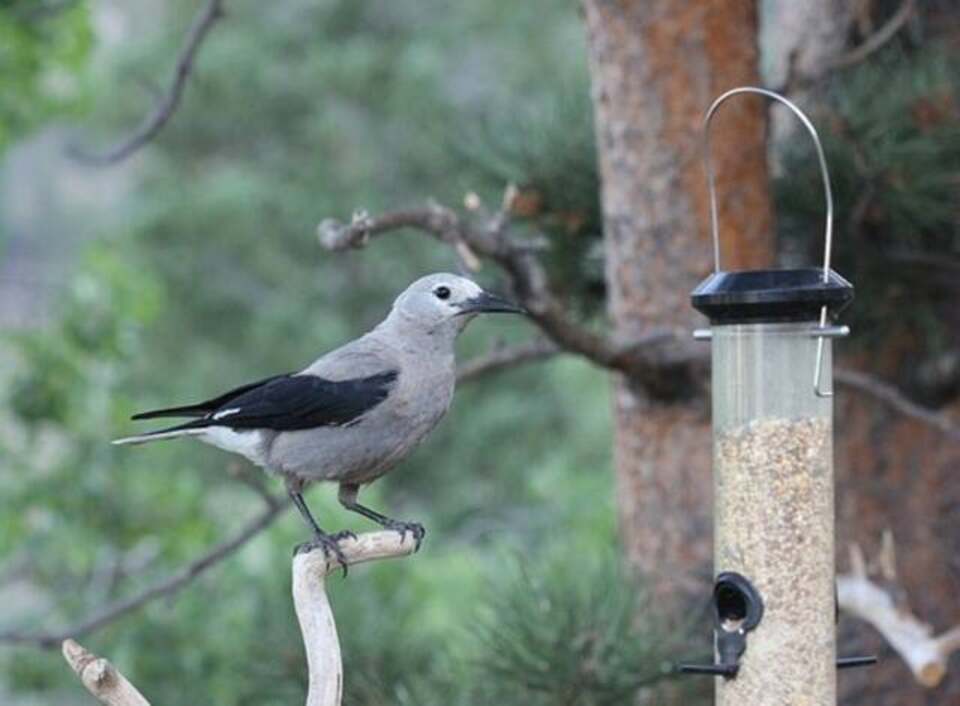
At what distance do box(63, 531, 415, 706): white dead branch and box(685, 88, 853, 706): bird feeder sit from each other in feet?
1.93

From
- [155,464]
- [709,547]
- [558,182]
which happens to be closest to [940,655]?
[709,547]

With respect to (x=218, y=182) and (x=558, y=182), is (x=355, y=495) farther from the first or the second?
(x=218, y=182)

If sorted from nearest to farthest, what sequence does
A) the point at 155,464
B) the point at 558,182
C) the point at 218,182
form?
the point at 558,182 → the point at 155,464 → the point at 218,182

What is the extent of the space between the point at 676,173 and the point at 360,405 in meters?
1.41

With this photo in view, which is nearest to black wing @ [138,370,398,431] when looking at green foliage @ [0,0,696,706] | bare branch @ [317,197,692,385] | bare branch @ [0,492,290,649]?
bare branch @ [317,197,692,385]

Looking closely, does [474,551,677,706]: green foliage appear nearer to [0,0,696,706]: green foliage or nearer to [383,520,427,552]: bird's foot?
[383,520,427,552]: bird's foot

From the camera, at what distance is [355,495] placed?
348 centimetres

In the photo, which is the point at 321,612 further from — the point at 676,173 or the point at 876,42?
the point at 876,42

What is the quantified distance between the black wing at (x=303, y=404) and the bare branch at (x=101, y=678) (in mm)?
755

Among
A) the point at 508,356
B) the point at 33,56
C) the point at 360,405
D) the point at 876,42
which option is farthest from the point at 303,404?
the point at 33,56

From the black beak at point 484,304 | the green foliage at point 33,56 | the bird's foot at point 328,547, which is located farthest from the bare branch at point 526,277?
the green foliage at point 33,56

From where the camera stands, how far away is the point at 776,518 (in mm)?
3047

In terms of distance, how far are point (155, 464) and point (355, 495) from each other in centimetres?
537

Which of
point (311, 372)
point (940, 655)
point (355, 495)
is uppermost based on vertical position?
point (311, 372)
